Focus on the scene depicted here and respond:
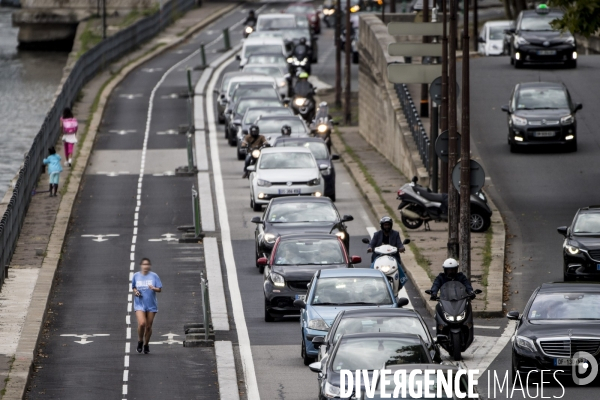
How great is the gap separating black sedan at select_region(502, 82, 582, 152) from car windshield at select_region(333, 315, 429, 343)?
21983mm

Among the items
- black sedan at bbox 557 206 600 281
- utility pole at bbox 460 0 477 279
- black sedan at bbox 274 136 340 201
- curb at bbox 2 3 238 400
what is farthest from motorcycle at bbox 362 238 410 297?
black sedan at bbox 274 136 340 201

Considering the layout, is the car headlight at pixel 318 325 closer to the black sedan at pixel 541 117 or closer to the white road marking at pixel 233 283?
the white road marking at pixel 233 283

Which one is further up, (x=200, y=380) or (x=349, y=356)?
(x=349, y=356)

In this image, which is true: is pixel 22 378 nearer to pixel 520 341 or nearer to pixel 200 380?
pixel 200 380

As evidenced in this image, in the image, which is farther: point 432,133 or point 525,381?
point 432,133

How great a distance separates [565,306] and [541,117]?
2117 centimetres

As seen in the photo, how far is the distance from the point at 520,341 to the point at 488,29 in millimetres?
46819

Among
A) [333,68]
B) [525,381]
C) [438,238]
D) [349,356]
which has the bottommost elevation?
[333,68]

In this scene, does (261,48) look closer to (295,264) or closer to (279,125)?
(279,125)

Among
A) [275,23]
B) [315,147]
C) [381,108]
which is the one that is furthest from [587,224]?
[275,23]

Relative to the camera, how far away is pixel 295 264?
26.0 m

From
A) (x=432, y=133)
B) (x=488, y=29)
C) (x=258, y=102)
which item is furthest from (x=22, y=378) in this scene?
(x=488, y=29)

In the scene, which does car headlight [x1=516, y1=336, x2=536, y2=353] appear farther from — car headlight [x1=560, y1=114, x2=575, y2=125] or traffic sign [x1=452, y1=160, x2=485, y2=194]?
car headlight [x1=560, y1=114, x2=575, y2=125]

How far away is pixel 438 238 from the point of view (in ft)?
107
